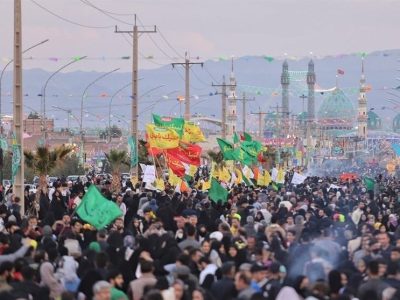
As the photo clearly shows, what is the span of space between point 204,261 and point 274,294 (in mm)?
2102

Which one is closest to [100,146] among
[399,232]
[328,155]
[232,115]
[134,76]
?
[232,115]

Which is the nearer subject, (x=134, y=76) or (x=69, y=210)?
(x=69, y=210)

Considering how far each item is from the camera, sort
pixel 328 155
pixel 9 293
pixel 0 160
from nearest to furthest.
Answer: pixel 9 293 → pixel 0 160 → pixel 328 155

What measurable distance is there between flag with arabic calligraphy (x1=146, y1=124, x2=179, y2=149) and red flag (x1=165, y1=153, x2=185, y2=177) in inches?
25.8

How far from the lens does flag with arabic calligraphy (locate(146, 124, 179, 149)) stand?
39125 mm

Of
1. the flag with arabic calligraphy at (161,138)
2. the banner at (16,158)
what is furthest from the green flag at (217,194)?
the flag with arabic calligraphy at (161,138)

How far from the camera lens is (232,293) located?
44.4 feet

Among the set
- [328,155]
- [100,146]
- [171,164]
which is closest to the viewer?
[171,164]

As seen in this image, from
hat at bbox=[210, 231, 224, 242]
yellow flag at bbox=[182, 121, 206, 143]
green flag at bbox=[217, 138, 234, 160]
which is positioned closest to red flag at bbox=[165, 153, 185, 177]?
green flag at bbox=[217, 138, 234, 160]

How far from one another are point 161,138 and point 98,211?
64.5 feet

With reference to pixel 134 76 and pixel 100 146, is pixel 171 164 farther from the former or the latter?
pixel 100 146

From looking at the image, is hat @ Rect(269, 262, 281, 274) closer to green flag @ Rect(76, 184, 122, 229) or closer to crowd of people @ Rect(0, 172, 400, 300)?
crowd of people @ Rect(0, 172, 400, 300)

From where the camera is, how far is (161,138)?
39219mm

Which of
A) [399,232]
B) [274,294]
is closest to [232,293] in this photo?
[274,294]
